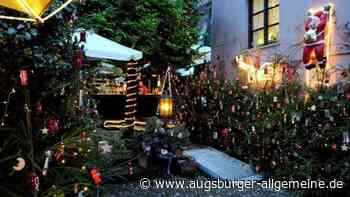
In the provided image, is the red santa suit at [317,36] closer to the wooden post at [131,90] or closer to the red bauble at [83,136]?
the red bauble at [83,136]

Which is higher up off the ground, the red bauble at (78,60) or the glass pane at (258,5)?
the glass pane at (258,5)

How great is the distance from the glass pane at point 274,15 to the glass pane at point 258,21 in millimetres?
245

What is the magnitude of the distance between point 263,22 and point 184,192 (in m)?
4.87

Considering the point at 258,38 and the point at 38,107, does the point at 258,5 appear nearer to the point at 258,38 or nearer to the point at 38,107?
the point at 258,38

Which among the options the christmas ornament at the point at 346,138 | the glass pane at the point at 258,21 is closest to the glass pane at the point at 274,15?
the glass pane at the point at 258,21

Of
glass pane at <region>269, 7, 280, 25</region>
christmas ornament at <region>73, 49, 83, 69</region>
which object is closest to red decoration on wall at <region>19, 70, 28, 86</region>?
christmas ornament at <region>73, 49, 83, 69</region>

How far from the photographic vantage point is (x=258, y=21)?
8250 millimetres

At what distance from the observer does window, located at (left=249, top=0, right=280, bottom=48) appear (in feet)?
25.4

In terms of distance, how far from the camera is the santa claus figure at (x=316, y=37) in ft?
19.6

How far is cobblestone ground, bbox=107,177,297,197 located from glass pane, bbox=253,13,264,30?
4435 millimetres

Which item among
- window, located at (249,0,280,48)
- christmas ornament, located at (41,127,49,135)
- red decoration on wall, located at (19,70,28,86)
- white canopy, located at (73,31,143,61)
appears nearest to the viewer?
red decoration on wall, located at (19,70,28,86)

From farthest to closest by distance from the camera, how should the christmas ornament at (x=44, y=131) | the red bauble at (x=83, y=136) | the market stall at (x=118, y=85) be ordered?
1. the market stall at (x=118, y=85)
2. the red bauble at (x=83, y=136)
3. the christmas ornament at (x=44, y=131)

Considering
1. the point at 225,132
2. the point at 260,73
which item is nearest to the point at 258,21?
the point at 260,73

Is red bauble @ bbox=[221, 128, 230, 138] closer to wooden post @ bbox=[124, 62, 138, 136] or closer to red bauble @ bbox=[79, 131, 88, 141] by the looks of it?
wooden post @ bbox=[124, 62, 138, 136]
